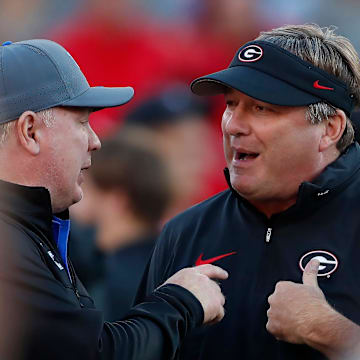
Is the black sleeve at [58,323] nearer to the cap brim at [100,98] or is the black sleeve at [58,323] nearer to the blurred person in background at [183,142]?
the cap brim at [100,98]

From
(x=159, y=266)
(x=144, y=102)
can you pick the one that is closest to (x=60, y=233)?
(x=159, y=266)

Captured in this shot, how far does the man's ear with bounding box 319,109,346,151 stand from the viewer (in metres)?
2.51

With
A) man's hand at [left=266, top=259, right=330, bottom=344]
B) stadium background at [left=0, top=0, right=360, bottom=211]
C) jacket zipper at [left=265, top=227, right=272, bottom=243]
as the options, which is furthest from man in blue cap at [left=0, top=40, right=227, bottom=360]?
stadium background at [left=0, top=0, right=360, bottom=211]

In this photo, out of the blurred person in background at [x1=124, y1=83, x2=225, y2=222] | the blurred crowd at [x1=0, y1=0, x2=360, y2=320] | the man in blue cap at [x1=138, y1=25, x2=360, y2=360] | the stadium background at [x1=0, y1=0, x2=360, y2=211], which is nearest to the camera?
the man in blue cap at [x1=138, y1=25, x2=360, y2=360]

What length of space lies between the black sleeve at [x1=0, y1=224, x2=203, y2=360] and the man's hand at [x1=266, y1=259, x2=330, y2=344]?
0.33 meters

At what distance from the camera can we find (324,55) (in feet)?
8.18

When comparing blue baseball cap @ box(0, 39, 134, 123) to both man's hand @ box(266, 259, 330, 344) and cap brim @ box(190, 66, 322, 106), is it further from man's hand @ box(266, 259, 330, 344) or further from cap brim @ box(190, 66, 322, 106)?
man's hand @ box(266, 259, 330, 344)

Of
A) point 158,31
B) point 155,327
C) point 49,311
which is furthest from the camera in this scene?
point 158,31

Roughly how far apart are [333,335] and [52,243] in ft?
2.75

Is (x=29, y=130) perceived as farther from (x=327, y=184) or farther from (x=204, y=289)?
(x=327, y=184)

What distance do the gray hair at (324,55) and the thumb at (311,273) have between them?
18.7 inches

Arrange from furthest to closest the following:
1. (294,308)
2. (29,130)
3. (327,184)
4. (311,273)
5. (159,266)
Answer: (159,266) < (327,184) < (311,273) < (294,308) < (29,130)

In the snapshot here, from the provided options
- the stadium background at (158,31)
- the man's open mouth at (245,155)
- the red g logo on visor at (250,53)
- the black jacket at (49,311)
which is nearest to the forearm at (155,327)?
the black jacket at (49,311)

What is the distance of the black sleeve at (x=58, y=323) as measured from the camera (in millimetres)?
1807
